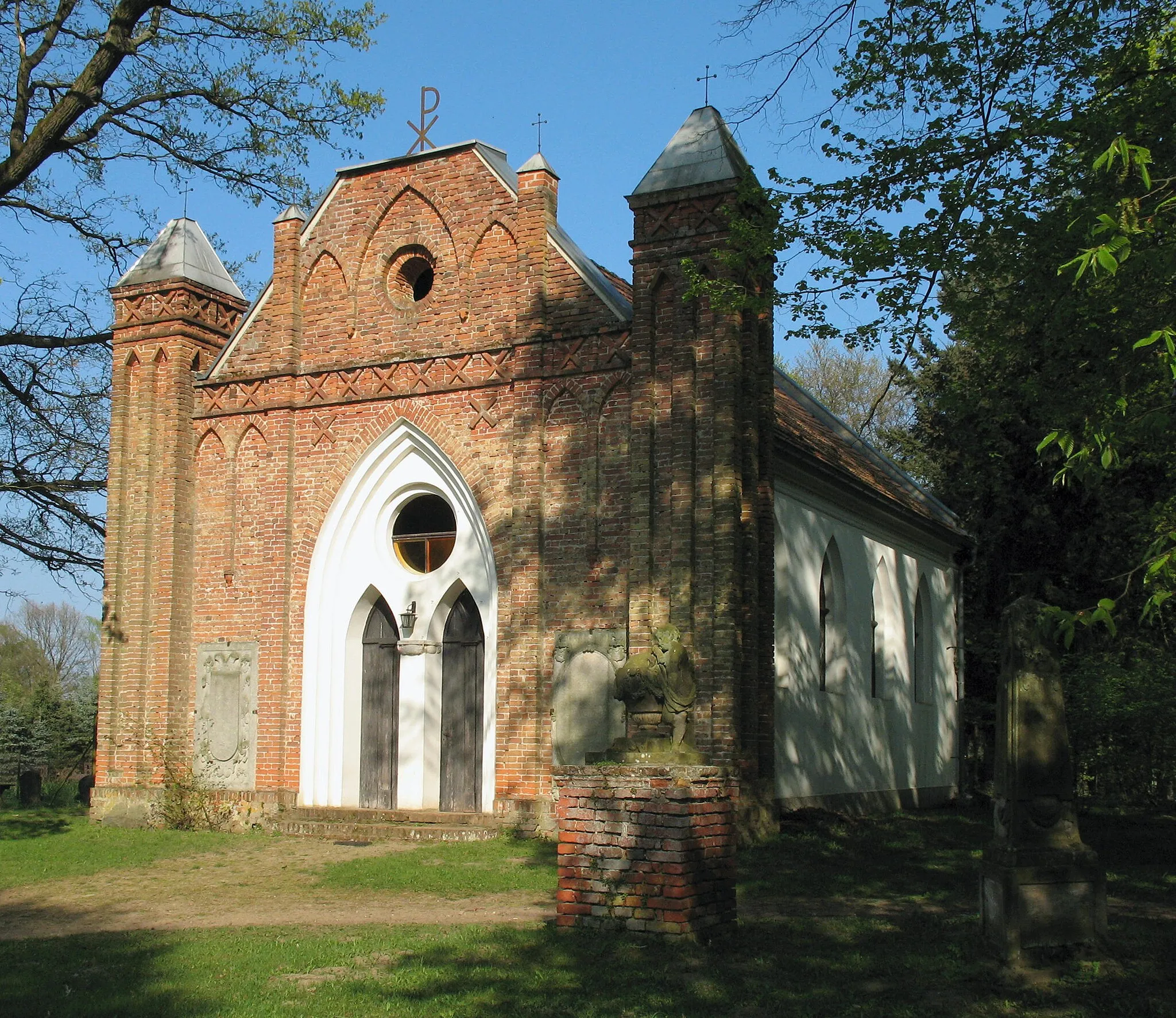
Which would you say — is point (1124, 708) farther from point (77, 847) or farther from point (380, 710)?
point (77, 847)

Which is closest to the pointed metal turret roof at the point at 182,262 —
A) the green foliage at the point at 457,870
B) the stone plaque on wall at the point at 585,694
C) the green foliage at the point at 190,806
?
the green foliage at the point at 190,806

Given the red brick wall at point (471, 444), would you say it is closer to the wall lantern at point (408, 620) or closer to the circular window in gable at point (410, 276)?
the circular window in gable at point (410, 276)

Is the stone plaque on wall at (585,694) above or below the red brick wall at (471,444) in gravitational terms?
below

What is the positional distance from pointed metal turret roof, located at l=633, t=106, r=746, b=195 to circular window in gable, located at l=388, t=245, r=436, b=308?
372 centimetres

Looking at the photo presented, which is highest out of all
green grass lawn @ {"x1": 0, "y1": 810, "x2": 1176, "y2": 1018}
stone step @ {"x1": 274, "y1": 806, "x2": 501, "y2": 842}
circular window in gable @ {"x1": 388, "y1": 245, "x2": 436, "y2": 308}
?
circular window in gable @ {"x1": 388, "y1": 245, "x2": 436, "y2": 308}

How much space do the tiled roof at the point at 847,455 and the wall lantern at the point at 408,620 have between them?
225 inches

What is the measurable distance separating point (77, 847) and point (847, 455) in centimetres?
1382

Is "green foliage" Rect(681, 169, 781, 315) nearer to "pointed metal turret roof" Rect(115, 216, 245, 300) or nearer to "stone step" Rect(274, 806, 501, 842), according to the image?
"stone step" Rect(274, 806, 501, 842)

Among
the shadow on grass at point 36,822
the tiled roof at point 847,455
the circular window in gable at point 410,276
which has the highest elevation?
the circular window in gable at point 410,276

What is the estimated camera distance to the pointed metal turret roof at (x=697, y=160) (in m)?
15.5

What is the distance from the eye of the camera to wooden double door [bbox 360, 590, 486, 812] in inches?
676

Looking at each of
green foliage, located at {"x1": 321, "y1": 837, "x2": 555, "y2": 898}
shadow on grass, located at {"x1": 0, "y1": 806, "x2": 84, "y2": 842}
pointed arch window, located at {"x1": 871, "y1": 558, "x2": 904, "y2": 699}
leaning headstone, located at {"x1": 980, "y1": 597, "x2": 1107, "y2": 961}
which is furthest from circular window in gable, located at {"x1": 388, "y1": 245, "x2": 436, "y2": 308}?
leaning headstone, located at {"x1": 980, "y1": 597, "x2": 1107, "y2": 961}

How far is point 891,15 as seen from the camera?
1202 cm

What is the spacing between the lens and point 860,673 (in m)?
20.2
